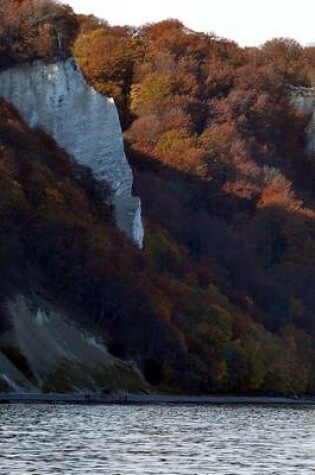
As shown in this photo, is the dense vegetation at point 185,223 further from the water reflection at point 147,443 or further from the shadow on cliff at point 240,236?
the water reflection at point 147,443

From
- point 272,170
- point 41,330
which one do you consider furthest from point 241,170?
point 41,330

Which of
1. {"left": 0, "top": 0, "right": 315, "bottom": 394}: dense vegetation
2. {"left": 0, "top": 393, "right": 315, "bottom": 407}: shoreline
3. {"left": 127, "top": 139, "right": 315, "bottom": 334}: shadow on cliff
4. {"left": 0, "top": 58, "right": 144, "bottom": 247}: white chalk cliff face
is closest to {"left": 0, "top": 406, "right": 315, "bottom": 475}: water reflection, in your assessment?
{"left": 0, "top": 393, "right": 315, "bottom": 407}: shoreline

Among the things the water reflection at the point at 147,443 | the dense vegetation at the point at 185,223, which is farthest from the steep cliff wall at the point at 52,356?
the water reflection at the point at 147,443

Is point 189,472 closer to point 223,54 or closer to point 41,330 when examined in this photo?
point 41,330

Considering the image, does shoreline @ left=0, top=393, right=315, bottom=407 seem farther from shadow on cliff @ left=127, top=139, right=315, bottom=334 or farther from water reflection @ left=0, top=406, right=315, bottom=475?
shadow on cliff @ left=127, top=139, right=315, bottom=334

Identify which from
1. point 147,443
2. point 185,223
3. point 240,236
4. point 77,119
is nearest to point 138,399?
point 77,119

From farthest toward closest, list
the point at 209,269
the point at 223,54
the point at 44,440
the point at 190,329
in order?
1. the point at 223,54
2. the point at 209,269
3. the point at 190,329
4. the point at 44,440
